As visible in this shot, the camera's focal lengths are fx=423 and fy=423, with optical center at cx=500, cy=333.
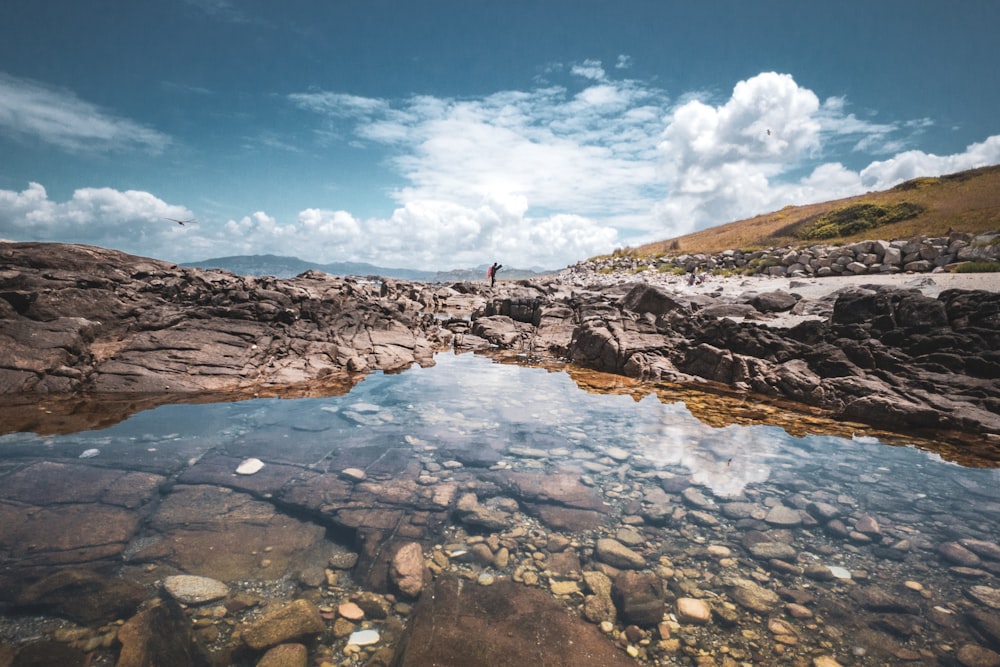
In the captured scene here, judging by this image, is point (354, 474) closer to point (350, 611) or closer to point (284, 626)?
point (350, 611)

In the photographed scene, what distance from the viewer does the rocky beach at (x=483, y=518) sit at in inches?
165

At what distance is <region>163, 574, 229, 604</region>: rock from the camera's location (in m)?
4.48

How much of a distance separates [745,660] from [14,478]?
10.4m

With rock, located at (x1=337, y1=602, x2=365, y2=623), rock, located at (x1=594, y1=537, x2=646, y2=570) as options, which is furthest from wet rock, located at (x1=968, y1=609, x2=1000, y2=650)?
rock, located at (x1=337, y1=602, x2=365, y2=623)

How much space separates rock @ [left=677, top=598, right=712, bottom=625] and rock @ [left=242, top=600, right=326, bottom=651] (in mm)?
3745

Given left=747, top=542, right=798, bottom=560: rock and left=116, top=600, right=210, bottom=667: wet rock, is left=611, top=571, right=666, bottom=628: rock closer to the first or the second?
left=747, top=542, right=798, bottom=560: rock

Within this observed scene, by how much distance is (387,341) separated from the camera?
→ 62.0 ft

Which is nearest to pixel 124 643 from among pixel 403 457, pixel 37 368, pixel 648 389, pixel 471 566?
pixel 471 566

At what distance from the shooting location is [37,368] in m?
11.4

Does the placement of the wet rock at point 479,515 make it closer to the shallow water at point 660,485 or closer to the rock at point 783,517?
the shallow water at point 660,485

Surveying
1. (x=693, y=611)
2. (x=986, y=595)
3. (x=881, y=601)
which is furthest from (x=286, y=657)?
(x=986, y=595)

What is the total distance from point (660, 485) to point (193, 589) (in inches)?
266

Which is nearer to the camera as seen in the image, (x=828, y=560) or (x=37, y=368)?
(x=828, y=560)

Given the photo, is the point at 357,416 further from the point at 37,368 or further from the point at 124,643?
the point at 37,368
